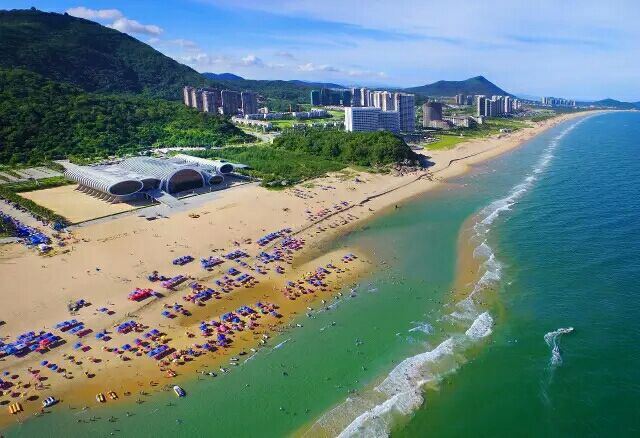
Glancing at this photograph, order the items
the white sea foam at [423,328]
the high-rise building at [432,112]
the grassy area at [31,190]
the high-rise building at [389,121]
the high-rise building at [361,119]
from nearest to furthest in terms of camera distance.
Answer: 1. the white sea foam at [423,328]
2. the grassy area at [31,190]
3. the high-rise building at [361,119]
4. the high-rise building at [389,121]
5. the high-rise building at [432,112]

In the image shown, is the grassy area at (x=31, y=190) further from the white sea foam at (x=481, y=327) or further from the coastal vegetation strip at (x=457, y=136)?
the coastal vegetation strip at (x=457, y=136)

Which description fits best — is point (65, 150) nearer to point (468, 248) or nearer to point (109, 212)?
point (109, 212)

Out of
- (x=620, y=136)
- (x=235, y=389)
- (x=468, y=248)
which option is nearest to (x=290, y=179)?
(x=468, y=248)

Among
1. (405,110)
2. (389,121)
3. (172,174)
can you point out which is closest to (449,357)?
(172,174)

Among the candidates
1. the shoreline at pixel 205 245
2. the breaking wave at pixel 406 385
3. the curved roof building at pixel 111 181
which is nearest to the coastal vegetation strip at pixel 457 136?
the shoreline at pixel 205 245

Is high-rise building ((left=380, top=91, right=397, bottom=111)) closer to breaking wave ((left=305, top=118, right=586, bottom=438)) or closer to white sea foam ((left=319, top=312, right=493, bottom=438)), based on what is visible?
breaking wave ((left=305, top=118, right=586, bottom=438))
